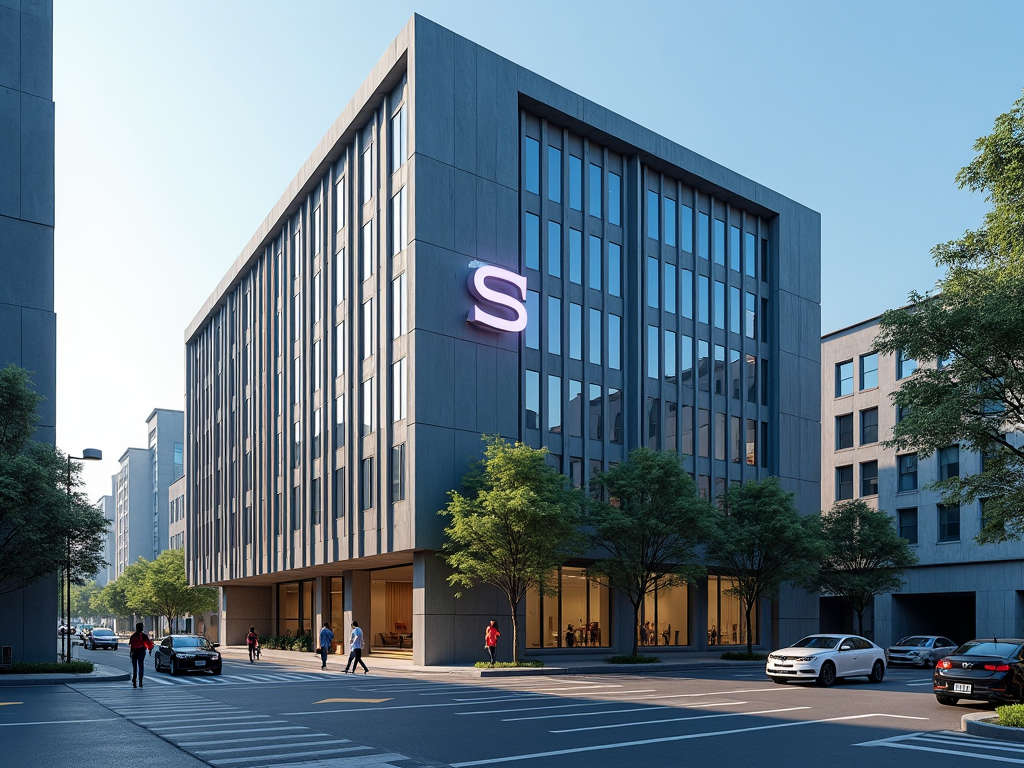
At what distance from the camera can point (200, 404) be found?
76062 mm

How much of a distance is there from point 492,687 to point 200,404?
181 ft

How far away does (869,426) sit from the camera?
65.7 metres

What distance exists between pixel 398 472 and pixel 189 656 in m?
10.5

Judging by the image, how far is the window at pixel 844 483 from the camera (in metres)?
66.7

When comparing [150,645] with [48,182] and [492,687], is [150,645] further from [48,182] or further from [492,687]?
[48,182]

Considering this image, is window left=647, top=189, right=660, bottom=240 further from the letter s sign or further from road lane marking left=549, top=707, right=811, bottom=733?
road lane marking left=549, top=707, right=811, bottom=733

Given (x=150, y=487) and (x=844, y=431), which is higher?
(x=844, y=431)

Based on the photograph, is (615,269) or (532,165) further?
(615,269)

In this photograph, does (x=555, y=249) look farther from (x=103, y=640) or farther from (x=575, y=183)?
(x=103, y=640)

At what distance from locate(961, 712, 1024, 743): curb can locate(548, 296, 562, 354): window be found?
2750 cm

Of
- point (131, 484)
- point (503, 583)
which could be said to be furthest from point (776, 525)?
point (131, 484)

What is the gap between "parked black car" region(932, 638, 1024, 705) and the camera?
68.6 feet

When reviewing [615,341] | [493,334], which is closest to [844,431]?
[615,341]

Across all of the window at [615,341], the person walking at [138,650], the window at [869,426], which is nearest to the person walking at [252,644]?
the person walking at [138,650]
